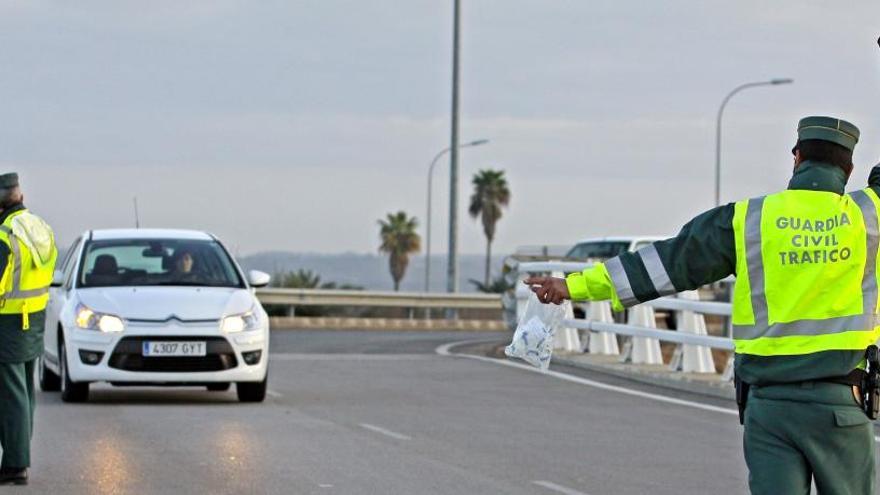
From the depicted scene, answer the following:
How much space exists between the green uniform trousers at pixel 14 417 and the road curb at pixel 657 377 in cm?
805

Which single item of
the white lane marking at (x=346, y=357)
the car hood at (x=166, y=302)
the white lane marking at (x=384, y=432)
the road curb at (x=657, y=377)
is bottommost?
the white lane marking at (x=384, y=432)

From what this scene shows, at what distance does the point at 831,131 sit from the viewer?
651 cm

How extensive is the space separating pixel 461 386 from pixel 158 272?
12.0 feet

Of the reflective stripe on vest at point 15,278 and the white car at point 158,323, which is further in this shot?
the white car at point 158,323

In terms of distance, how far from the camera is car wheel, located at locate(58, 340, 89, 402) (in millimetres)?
17062

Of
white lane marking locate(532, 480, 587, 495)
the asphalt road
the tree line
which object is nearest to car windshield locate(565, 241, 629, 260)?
the asphalt road

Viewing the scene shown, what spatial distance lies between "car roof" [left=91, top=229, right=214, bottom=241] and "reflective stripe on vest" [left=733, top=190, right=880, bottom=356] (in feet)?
40.6

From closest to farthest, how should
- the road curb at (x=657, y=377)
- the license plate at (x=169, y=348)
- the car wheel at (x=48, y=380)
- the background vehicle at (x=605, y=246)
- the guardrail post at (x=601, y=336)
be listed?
1. the license plate at (x=169, y=348)
2. the car wheel at (x=48, y=380)
3. the road curb at (x=657, y=377)
4. the guardrail post at (x=601, y=336)
5. the background vehicle at (x=605, y=246)

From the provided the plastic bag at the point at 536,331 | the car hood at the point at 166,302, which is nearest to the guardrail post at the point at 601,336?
the car hood at the point at 166,302

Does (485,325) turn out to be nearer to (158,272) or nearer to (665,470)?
(158,272)

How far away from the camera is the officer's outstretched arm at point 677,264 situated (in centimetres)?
644

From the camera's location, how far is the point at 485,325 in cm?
3984

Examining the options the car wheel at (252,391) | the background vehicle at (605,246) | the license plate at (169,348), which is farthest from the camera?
the background vehicle at (605,246)

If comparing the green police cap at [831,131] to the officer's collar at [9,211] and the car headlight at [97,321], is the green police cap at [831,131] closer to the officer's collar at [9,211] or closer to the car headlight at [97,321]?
the officer's collar at [9,211]
